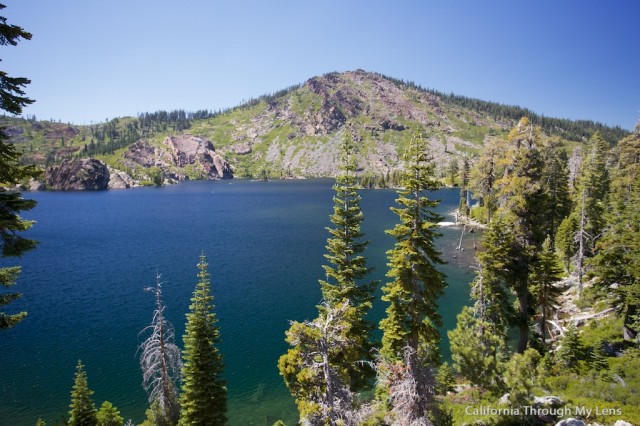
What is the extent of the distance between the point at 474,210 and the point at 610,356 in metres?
102

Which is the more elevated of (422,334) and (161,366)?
(422,334)

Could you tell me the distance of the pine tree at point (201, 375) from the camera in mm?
28703

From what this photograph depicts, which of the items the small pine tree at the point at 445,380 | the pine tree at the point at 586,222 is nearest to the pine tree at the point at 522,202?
the small pine tree at the point at 445,380

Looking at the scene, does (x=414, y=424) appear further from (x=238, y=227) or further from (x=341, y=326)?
(x=238, y=227)

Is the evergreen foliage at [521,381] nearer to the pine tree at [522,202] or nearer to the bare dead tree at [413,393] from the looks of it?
the bare dead tree at [413,393]

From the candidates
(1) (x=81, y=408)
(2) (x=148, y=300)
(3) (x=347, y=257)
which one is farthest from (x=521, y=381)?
(2) (x=148, y=300)

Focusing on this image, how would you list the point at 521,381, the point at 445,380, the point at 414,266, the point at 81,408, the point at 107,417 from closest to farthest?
the point at 521,381 < the point at 414,266 < the point at 81,408 < the point at 107,417 < the point at 445,380

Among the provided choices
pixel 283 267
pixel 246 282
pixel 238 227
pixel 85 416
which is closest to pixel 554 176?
pixel 283 267

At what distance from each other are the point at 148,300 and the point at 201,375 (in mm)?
39548

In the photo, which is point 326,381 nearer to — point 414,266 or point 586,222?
point 414,266

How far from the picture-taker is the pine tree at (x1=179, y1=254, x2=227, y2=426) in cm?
2870

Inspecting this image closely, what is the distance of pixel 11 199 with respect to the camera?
45.2 feet

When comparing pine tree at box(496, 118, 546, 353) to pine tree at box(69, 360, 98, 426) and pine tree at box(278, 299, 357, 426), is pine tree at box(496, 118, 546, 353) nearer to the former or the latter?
pine tree at box(278, 299, 357, 426)

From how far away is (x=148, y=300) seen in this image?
62.6 m
